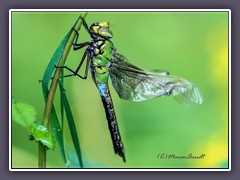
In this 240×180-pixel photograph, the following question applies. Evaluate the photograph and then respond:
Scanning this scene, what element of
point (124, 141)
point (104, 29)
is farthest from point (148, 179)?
point (104, 29)

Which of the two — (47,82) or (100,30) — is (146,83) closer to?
(100,30)

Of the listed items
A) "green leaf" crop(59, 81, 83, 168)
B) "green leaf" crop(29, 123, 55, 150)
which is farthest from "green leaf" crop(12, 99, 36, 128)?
"green leaf" crop(59, 81, 83, 168)

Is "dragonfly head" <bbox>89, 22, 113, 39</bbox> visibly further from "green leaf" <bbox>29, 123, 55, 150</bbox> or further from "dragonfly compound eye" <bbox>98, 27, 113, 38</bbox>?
"green leaf" <bbox>29, 123, 55, 150</bbox>

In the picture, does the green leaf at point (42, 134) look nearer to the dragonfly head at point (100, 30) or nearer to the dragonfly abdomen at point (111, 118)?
the dragonfly abdomen at point (111, 118)

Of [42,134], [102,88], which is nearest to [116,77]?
[102,88]

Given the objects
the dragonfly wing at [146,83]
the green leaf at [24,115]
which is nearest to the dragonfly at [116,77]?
the dragonfly wing at [146,83]

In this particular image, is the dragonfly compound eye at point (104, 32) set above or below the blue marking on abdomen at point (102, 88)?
above
